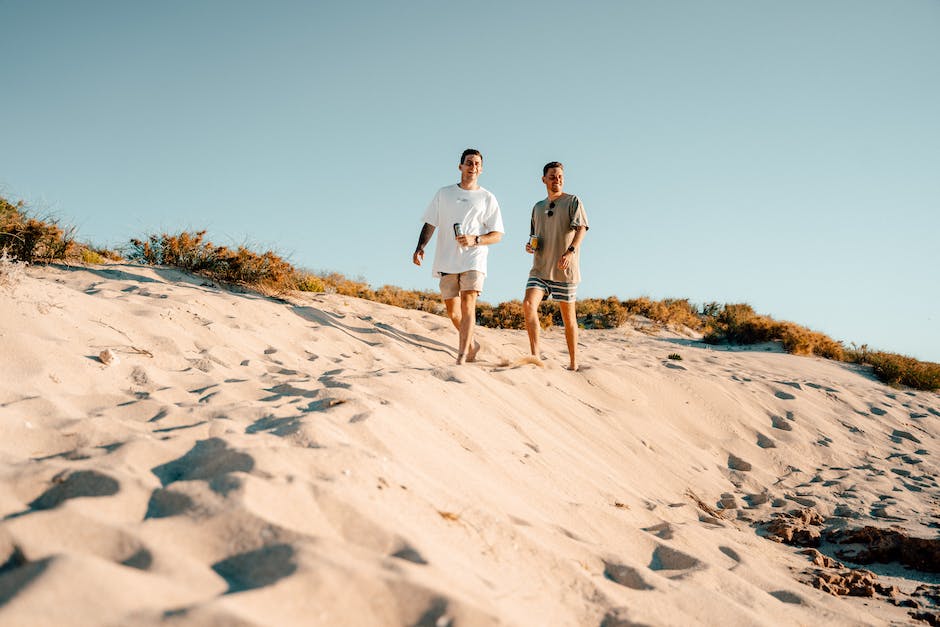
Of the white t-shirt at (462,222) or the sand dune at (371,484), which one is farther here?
the white t-shirt at (462,222)

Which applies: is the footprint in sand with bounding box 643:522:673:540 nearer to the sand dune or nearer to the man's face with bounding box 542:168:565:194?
the sand dune

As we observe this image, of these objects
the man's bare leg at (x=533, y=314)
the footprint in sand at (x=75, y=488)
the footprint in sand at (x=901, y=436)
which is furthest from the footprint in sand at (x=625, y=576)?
the footprint in sand at (x=901, y=436)

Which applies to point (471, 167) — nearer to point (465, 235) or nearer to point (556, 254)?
point (465, 235)

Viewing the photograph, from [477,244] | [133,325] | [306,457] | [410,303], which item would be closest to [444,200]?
[477,244]

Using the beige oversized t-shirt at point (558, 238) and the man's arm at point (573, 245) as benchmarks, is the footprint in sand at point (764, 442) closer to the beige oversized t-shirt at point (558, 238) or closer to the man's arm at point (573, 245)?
the beige oversized t-shirt at point (558, 238)

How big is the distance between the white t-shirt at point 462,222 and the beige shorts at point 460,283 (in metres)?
0.05

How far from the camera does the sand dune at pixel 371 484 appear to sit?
4.67ft

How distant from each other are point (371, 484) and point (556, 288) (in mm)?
4004

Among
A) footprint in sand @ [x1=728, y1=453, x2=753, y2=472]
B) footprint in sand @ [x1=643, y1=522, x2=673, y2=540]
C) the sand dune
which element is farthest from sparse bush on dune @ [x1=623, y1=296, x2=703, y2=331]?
footprint in sand @ [x1=643, y1=522, x2=673, y2=540]

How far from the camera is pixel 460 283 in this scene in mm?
5512

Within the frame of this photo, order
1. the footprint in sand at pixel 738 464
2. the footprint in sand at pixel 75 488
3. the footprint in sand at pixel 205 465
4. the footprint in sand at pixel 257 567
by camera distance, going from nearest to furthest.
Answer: the footprint in sand at pixel 257 567
the footprint in sand at pixel 75 488
the footprint in sand at pixel 205 465
the footprint in sand at pixel 738 464

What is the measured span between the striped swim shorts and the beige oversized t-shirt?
0.13 feet

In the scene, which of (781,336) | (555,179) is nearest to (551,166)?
(555,179)

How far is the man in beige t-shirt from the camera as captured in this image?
18.7 ft
